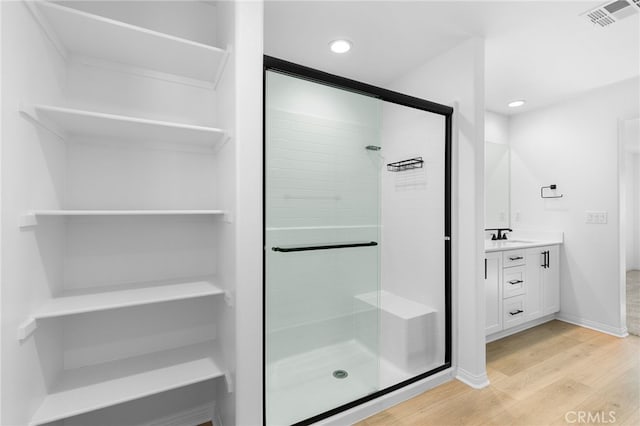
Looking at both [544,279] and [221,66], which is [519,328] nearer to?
[544,279]

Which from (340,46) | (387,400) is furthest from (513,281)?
(340,46)

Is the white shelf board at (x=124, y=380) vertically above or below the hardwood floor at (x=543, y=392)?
above

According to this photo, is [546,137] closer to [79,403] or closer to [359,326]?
[359,326]

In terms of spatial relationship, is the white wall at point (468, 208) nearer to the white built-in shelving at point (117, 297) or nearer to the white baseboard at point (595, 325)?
the white built-in shelving at point (117, 297)

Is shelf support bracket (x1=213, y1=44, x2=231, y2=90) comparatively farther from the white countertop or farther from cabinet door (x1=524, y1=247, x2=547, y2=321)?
cabinet door (x1=524, y1=247, x2=547, y2=321)

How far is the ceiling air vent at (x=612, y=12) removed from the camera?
1.82 m

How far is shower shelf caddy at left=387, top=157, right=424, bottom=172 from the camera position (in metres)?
2.48

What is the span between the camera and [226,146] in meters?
1.55

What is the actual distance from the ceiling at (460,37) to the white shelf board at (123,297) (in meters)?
1.69

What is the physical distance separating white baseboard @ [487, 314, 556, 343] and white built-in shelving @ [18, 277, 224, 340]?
2670 mm

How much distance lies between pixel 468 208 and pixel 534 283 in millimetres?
1663

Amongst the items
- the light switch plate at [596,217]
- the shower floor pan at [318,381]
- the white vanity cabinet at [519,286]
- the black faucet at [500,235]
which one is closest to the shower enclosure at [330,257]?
the shower floor pan at [318,381]

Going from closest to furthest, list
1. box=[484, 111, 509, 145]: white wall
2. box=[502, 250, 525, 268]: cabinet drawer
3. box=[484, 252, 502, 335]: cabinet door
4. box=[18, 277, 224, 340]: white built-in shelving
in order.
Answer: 1. box=[18, 277, 224, 340]: white built-in shelving
2. box=[484, 252, 502, 335]: cabinet door
3. box=[502, 250, 525, 268]: cabinet drawer
4. box=[484, 111, 509, 145]: white wall

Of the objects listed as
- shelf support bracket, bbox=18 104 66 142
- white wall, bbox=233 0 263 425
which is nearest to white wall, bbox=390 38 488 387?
white wall, bbox=233 0 263 425
